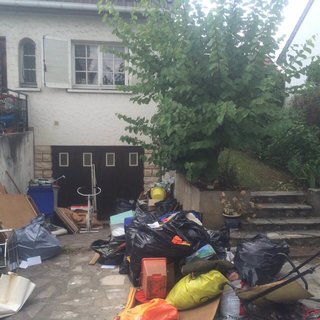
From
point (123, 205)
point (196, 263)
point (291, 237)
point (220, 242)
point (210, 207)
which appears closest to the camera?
point (196, 263)

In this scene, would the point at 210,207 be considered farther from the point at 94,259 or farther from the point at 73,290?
the point at 73,290

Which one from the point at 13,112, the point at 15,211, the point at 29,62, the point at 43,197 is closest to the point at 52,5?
the point at 29,62

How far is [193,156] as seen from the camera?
5949 millimetres

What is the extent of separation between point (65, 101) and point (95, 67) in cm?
113

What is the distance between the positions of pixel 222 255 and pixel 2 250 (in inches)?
126

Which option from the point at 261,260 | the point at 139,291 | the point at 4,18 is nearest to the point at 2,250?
the point at 139,291

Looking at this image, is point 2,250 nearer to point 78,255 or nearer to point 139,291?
point 78,255

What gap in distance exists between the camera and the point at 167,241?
4.20 m

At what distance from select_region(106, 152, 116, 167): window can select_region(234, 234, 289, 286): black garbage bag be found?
574 centimetres

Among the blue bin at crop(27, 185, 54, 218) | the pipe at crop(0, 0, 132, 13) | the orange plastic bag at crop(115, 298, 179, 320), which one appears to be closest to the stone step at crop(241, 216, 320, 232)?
the orange plastic bag at crop(115, 298, 179, 320)

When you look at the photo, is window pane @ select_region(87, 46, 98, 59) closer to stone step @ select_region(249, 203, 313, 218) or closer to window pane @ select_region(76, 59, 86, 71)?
window pane @ select_region(76, 59, 86, 71)

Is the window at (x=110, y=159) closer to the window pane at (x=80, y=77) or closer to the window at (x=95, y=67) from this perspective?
the window at (x=95, y=67)

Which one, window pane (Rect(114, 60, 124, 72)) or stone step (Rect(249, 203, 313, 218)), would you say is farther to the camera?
window pane (Rect(114, 60, 124, 72))

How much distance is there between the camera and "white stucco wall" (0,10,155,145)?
28.4 ft
